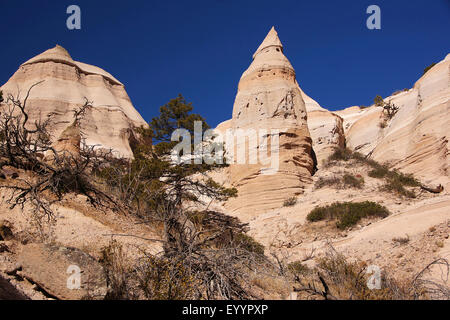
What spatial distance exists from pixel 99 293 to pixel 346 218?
1061 cm

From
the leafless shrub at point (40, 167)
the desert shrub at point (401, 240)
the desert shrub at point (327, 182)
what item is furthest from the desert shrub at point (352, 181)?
the leafless shrub at point (40, 167)

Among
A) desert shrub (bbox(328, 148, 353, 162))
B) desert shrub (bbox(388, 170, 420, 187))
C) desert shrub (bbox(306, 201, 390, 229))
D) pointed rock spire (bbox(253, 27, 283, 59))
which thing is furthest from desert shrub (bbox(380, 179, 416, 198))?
pointed rock spire (bbox(253, 27, 283, 59))

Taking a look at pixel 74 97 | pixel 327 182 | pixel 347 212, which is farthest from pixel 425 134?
pixel 74 97

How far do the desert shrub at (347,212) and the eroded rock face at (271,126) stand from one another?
12.7 feet

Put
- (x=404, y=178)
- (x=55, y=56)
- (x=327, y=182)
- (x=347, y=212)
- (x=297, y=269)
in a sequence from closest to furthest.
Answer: (x=297, y=269), (x=347, y=212), (x=404, y=178), (x=327, y=182), (x=55, y=56)

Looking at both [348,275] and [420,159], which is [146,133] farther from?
[420,159]

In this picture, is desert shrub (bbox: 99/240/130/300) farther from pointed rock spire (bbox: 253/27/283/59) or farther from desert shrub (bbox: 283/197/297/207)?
pointed rock spire (bbox: 253/27/283/59)

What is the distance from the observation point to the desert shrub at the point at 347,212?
12.4 metres

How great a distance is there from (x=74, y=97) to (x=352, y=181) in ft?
70.7

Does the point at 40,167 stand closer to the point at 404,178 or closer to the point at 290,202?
the point at 290,202

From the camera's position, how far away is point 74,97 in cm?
2609

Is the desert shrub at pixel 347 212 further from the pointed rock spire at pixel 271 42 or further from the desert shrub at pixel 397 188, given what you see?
the pointed rock spire at pixel 271 42
